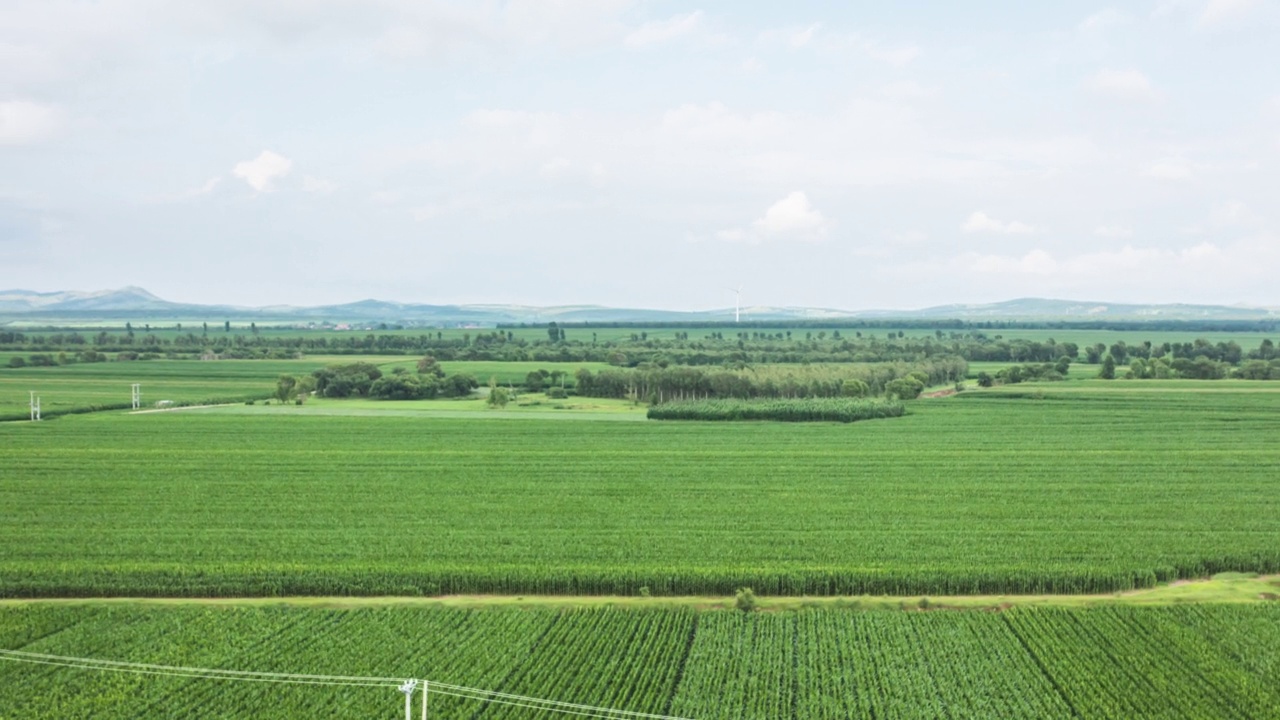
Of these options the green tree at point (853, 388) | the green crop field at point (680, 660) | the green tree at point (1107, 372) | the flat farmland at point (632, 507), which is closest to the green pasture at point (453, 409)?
the flat farmland at point (632, 507)

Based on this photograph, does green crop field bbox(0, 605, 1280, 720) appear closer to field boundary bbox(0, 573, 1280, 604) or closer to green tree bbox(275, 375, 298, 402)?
field boundary bbox(0, 573, 1280, 604)

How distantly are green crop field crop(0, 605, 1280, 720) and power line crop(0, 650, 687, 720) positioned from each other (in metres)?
0.22

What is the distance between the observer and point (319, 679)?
66.3ft

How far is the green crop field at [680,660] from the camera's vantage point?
756 inches

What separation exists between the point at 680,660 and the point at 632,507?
48.4 feet

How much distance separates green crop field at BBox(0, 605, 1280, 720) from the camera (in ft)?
63.0

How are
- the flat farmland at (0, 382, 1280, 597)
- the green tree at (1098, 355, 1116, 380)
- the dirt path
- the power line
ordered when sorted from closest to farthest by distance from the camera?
the power line < the flat farmland at (0, 382, 1280, 597) < the dirt path < the green tree at (1098, 355, 1116, 380)

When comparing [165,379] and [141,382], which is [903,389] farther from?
[165,379]

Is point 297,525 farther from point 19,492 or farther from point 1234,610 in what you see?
point 1234,610

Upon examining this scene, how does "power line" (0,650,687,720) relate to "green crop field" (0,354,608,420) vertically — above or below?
below

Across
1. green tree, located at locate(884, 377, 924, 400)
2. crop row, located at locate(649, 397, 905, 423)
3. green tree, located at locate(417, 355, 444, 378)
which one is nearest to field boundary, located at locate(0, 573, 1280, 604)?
crop row, located at locate(649, 397, 905, 423)

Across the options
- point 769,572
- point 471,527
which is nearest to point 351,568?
point 471,527

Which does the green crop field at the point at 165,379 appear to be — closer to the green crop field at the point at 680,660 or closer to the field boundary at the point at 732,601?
the field boundary at the point at 732,601

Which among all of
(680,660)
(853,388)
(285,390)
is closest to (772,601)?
(680,660)
